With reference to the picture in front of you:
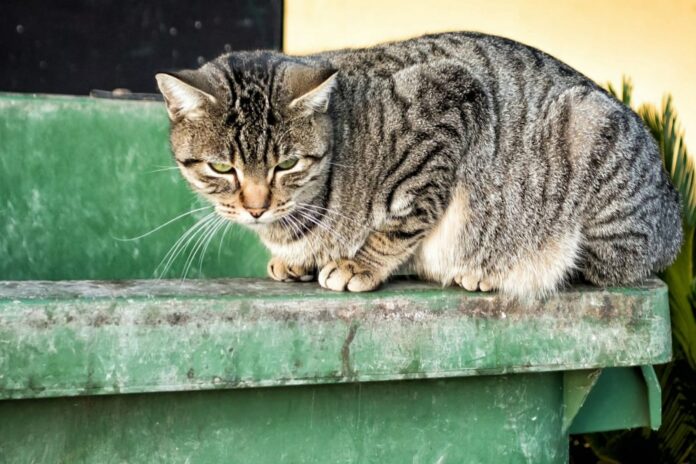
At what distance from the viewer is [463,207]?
1.78 m

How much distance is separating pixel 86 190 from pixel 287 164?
2.07 feet

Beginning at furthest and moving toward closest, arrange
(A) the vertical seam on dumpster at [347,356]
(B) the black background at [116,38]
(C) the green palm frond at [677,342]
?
(B) the black background at [116,38], (C) the green palm frond at [677,342], (A) the vertical seam on dumpster at [347,356]

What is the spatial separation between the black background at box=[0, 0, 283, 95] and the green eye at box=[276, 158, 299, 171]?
69.9 inches

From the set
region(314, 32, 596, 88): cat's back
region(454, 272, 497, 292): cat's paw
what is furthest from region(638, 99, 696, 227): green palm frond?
region(454, 272, 497, 292): cat's paw

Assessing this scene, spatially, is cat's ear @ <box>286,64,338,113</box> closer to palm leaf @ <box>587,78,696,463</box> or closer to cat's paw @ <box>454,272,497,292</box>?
cat's paw @ <box>454,272,497,292</box>

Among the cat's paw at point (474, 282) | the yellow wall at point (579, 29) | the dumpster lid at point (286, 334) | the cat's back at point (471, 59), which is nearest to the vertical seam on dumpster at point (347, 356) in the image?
the dumpster lid at point (286, 334)

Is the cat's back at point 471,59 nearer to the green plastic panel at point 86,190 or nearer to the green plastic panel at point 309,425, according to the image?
the green plastic panel at point 86,190

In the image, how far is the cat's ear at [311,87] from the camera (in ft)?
5.24

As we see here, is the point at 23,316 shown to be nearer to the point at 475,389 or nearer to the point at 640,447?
the point at 475,389

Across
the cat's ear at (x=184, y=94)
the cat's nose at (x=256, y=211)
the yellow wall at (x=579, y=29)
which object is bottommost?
the cat's nose at (x=256, y=211)

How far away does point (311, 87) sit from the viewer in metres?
1.61

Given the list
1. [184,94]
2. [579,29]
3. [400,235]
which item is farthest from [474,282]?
[579,29]

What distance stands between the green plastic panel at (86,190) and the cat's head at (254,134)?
37cm

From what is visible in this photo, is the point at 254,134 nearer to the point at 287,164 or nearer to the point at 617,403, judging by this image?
the point at 287,164
